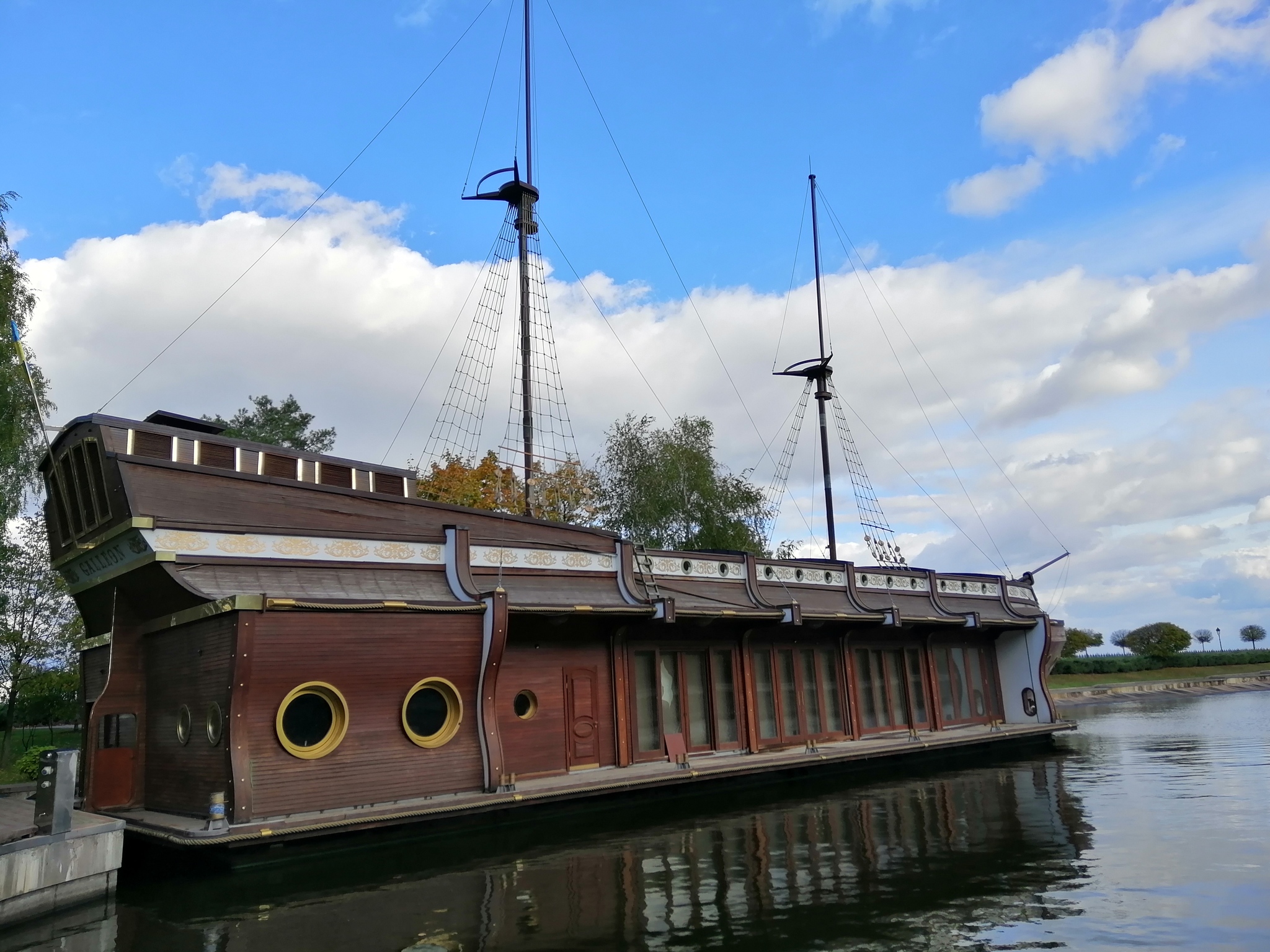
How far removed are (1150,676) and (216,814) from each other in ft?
249

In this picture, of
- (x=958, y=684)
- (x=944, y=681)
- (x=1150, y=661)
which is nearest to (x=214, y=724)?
(x=944, y=681)

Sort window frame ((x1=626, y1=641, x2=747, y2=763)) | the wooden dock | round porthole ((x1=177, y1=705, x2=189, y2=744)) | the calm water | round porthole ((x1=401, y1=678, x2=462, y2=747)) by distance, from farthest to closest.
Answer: window frame ((x1=626, y1=641, x2=747, y2=763))
round porthole ((x1=401, y1=678, x2=462, y2=747))
round porthole ((x1=177, y1=705, x2=189, y2=744))
the wooden dock
the calm water

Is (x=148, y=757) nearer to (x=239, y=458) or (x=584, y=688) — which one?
(x=239, y=458)

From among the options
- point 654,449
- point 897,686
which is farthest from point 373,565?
point 654,449

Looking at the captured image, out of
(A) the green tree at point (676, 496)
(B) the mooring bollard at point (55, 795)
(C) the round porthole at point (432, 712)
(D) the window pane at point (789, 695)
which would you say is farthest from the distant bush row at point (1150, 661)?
(B) the mooring bollard at point (55, 795)

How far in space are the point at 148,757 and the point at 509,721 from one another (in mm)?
5414

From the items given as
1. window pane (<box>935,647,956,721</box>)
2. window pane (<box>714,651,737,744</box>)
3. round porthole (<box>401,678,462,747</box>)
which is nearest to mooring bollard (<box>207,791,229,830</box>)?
round porthole (<box>401,678,462,747</box>)

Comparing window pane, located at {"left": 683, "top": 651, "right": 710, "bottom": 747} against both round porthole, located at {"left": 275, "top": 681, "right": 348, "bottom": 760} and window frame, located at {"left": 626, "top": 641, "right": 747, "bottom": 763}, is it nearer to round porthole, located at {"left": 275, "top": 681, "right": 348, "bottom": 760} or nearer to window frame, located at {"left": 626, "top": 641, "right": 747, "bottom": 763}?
window frame, located at {"left": 626, "top": 641, "right": 747, "bottom": 763}

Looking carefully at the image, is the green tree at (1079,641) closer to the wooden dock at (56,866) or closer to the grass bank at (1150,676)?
the grass bank at (1150,676)

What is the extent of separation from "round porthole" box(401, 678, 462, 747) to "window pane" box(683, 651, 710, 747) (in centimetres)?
597

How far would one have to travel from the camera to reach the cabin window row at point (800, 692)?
59.3 ft

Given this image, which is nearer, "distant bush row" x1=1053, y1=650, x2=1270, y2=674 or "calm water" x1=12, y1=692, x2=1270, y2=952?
"calm water" x1=12, y1=692, x2=1270, y2=952

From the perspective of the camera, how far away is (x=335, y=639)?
12.7m

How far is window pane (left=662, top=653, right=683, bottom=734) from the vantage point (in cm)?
1816
